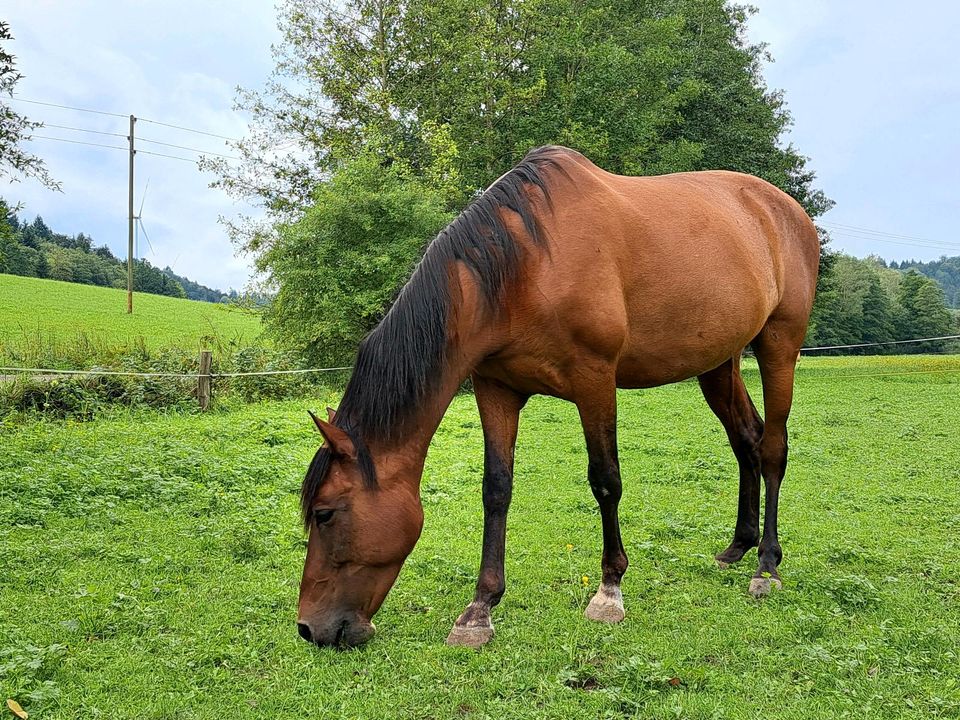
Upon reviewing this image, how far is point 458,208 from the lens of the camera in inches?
688

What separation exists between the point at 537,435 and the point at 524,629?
6.47 m

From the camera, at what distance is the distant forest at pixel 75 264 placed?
38750 mm

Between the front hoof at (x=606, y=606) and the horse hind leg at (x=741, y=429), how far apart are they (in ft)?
4.55

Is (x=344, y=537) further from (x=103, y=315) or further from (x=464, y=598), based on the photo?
(x=103, y=315)

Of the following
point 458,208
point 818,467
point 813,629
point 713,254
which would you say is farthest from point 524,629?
point 458,208

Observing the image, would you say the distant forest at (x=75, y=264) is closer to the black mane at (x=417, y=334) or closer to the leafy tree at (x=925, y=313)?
the black mane at (x=417, y=334)

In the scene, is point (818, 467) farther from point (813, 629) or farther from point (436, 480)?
point (813, 629)

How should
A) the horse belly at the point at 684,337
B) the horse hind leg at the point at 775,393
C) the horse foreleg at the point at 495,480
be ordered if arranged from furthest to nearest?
the horse hind leg at the point at 775,393 → the horse belly at the point at 684,337 → the horse foreleg at the point at 495,480

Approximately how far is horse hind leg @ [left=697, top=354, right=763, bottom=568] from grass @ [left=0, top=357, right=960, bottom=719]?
0.31 m

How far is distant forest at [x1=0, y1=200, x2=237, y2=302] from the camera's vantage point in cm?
3875

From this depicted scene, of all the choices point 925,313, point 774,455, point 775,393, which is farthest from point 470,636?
point 925,313

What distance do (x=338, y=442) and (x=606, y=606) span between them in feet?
5.31

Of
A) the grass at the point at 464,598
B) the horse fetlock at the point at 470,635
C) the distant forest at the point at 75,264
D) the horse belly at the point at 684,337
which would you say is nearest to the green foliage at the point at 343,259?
the grass at the point at 464,598

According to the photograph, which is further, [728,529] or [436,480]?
[436,480]
